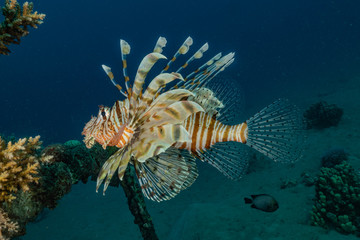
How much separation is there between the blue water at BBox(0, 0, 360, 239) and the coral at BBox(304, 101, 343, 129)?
4375cm

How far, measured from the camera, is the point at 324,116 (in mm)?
9930

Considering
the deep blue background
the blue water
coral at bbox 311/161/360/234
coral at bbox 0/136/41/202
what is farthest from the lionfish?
the blue water

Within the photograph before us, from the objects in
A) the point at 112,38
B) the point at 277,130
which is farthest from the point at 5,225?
the point at 112,38

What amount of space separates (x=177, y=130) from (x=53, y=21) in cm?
11345

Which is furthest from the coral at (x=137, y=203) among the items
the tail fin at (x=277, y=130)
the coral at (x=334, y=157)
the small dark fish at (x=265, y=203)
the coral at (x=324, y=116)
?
the coral at (x=324, y=116)

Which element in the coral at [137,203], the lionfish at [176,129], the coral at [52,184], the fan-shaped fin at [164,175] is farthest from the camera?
the coral at [137,203]

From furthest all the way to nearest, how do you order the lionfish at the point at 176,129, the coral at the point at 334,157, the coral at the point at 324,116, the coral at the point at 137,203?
the coral at the point at 324,116, the coral at the point at 334,157, the coral at the point at 137,203, the lionfish at the point at 176,129

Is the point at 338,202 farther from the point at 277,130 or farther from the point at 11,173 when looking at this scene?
the point at 11,173

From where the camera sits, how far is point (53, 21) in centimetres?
9506

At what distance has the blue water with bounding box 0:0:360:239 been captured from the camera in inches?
2490

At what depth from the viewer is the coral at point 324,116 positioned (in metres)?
9.80

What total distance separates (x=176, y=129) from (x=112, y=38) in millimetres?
100838

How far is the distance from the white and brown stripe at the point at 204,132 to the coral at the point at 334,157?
5.67 meters

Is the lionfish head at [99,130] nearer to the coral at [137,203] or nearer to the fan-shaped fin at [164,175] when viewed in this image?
the fan-shaped fin at [164,175]
